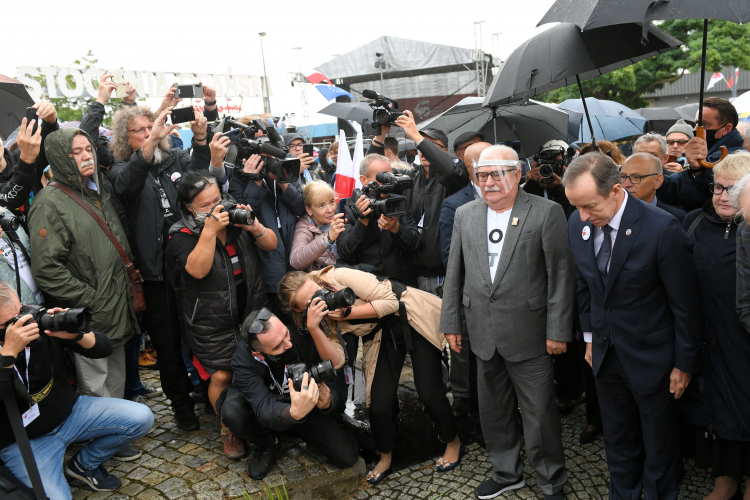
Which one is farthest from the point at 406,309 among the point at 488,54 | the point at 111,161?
the point at 488,54

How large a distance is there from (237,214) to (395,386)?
160cm

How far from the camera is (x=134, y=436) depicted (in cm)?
375

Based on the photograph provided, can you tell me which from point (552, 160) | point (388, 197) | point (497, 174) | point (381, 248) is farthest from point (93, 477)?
point (552, 160)

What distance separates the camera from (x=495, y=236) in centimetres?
330

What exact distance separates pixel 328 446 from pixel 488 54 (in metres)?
28.2

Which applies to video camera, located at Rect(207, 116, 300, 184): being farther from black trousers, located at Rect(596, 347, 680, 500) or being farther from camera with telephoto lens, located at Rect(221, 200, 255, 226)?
black trousers, located at Rect(596, 347, 680, 500)

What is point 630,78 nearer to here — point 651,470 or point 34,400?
point 651,470

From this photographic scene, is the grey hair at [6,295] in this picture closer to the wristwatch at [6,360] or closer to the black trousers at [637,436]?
the wristwatch at [6,360]

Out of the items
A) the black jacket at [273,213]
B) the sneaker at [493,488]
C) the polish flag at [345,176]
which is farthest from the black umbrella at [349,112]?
the sneaker at [493,488]

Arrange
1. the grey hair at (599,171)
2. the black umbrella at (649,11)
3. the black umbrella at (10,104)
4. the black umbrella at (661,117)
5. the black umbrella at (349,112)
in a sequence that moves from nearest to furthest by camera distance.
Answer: the black umbrella at (649,11)
the grey hair at (599,171)
the black umbrella at (10,104)
the black umbrella at (349,112)
the black umbrella at (661,117)

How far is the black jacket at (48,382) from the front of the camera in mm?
3197

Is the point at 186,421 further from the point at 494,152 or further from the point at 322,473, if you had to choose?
the point at 494,152

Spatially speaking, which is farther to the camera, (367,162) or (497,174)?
(367,162)

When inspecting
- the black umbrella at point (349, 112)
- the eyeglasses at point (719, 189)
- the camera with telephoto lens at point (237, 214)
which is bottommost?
the camera with telephoto lens at point (237, 214)
